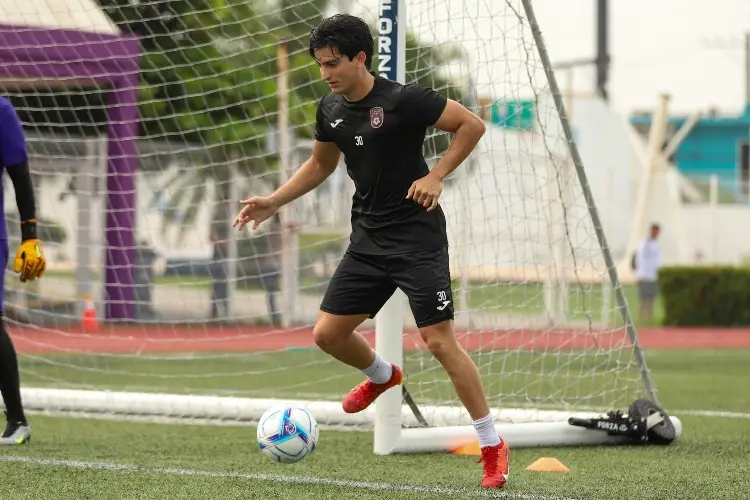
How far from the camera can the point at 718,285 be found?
21250 mm

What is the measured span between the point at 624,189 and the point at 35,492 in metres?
27.9

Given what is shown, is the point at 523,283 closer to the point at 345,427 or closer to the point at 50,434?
the point at 345,427

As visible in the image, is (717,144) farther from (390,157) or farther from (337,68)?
(337,68)

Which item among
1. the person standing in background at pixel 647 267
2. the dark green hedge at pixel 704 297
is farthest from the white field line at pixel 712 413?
the person standing in background at pixel 647 267

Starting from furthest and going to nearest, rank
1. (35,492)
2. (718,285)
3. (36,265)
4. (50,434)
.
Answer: (718,285)
(50,434)
(36,265)
(35,492)

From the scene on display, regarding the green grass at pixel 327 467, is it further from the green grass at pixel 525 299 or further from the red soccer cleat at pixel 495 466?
the green grass at pixel 525 299

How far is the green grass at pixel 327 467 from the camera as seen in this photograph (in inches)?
210

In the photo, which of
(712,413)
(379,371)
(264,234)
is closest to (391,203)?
(379,371)

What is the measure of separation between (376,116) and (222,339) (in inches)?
183

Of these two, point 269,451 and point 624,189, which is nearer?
point 269,451

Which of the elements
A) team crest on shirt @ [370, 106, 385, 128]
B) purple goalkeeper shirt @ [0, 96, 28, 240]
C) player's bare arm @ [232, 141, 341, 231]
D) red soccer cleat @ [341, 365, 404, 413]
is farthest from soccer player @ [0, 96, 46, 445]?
team crest on shirt @ [370, 106, 385, 128]

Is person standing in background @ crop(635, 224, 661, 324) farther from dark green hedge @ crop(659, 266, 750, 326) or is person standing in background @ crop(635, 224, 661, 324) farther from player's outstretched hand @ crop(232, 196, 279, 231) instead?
player's outstretched hand @ crop(232, 196, 279, 231)

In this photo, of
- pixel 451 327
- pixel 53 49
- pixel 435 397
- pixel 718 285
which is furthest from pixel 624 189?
pixel 451 327

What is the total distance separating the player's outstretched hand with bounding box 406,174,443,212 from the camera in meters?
5.39
